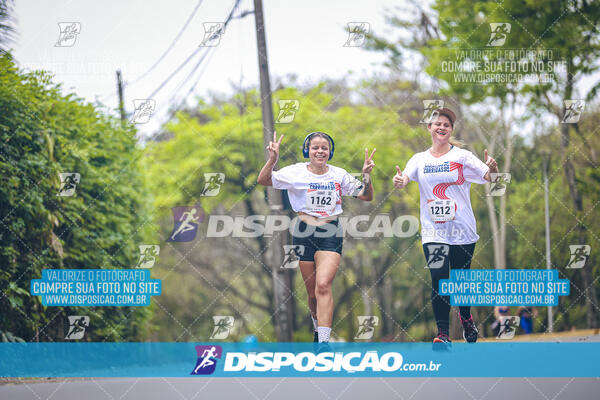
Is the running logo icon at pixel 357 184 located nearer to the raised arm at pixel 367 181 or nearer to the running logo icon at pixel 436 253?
the raised arm at pixel 367 181

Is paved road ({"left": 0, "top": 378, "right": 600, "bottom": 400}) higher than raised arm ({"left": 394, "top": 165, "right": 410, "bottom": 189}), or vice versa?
raised arm ({"left": 394, "top": 165, "right": 410, "bottom": 189})

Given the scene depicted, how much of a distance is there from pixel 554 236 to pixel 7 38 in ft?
35.6

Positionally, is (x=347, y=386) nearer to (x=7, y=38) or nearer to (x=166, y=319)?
(x=7, y=38)

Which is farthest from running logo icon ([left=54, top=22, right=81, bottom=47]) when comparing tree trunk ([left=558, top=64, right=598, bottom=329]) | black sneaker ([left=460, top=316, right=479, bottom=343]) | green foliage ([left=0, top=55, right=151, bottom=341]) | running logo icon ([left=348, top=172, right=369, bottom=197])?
tree trunk ([left=558, top=64, right=598, bottom=329])

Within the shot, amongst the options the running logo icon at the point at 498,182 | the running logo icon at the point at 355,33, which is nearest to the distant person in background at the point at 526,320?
the running logo icon at the point at 498,182

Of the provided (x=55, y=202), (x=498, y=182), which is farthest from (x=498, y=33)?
(x=55, y=202)

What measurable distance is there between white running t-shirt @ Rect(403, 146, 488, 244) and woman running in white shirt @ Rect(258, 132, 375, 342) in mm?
546

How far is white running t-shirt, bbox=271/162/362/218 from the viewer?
6.48 metres

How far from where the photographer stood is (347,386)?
589cm

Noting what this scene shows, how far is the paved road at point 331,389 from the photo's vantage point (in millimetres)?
5535

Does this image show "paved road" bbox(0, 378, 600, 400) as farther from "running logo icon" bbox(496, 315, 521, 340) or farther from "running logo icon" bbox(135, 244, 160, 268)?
"running logo icon" bbox(135, 244, 160, 268)

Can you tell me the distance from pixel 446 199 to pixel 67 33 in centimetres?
527

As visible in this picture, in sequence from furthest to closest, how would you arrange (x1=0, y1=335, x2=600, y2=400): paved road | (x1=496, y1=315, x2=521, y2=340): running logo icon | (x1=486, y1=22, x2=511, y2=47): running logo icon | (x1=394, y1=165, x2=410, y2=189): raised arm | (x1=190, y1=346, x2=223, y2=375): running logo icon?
1. (x1=486, y1=22, x2=511, y2=47): running logo icon
2. (x1=496, y1=315, x2=521, y2=340): running logo icon
3. (x1=190, y1=346, x2=223, y2=375): running logo icon
4. (x1=394, y1=165, x2=410, y2=189): raised arm
5. (x1=0, y1=335, x2=600, y2=400): paved road

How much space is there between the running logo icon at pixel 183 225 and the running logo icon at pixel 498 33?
18.5ft
